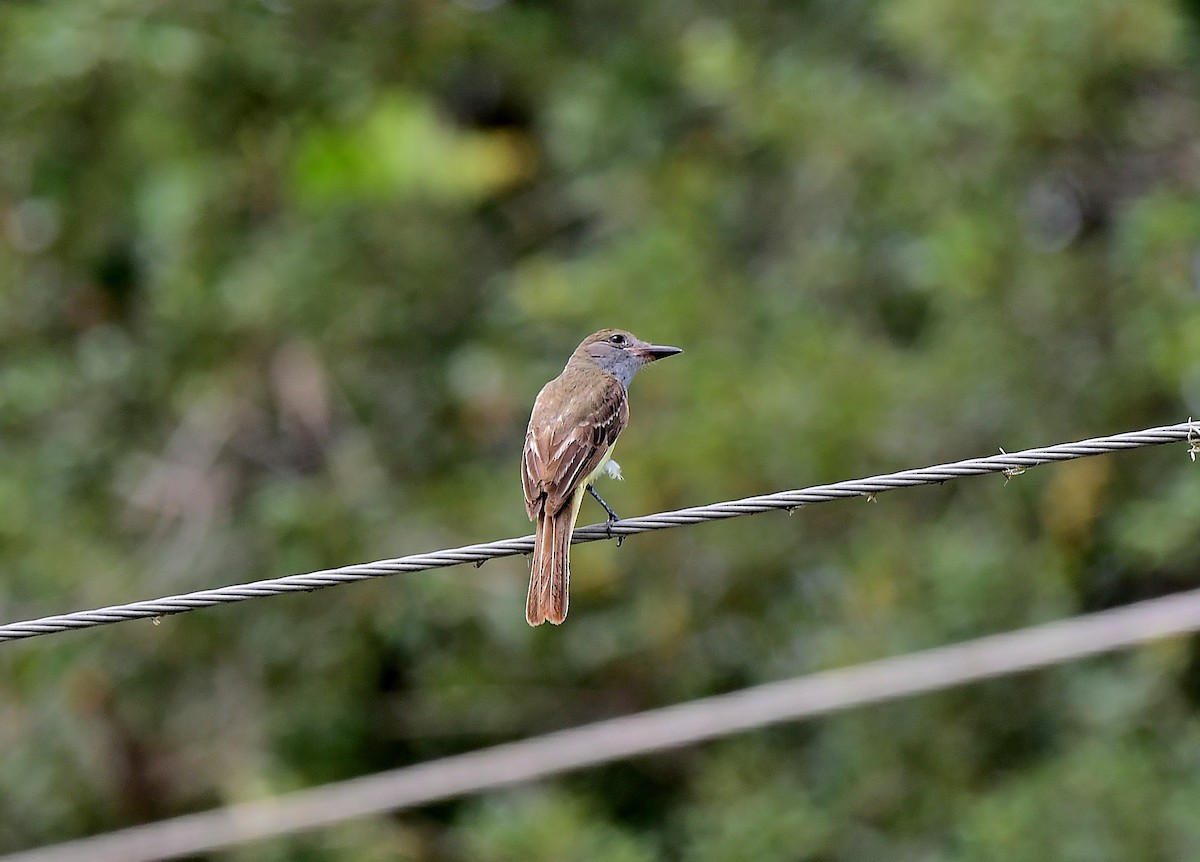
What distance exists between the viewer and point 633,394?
10391mm

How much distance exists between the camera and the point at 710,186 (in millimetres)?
11156

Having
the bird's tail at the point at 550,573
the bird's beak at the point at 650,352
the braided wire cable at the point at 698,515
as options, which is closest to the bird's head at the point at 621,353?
the bird's beak at the point at 650,352

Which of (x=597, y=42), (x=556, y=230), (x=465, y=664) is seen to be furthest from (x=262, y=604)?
(x=597, y=42)

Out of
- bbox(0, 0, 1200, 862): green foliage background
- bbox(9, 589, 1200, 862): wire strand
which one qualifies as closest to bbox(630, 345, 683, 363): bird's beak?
bbox(9, 589, 1200, 862): wire strand

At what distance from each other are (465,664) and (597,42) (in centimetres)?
466

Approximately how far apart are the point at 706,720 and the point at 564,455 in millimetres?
1859

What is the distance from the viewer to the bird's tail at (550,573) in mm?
6148

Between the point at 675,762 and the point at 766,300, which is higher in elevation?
the point at 766,300

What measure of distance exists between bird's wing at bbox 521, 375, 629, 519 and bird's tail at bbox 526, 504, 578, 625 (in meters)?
0.07

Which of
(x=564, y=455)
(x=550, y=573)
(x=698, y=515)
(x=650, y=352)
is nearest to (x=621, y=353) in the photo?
(x=650, y=352)

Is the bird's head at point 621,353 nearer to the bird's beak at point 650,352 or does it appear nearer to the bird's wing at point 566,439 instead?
the bird's beak at point 650,352

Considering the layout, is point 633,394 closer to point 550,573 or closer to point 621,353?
point 621,353

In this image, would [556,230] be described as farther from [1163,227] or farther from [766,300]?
[1163,227]

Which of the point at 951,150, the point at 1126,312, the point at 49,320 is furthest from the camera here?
the point at 49,320
